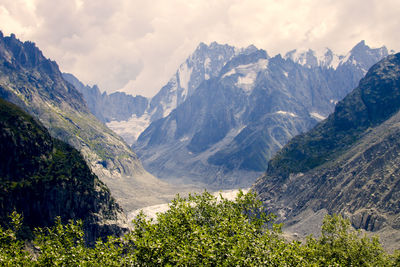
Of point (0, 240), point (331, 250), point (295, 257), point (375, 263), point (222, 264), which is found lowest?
point (375, 263)

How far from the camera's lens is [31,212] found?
196 meters

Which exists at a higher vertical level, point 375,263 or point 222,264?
point 222,264

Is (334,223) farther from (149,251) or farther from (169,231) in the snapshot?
(149,251)

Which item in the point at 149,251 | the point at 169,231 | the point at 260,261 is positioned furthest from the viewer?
the point at 169,231

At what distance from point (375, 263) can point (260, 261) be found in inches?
1645

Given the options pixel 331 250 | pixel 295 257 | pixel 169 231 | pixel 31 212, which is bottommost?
pixel 331 250

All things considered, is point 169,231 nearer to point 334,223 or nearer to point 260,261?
point 260,261

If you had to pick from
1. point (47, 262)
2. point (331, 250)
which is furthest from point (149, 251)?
point (331, 250)

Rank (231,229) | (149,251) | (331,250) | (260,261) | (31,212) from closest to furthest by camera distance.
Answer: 1. (260,261)
2. (149,251)
3. (231,229)
4. (331,250)
5. (31,212)

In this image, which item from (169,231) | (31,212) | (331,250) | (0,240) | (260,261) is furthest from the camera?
(31,212)

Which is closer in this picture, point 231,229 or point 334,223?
point 231,229

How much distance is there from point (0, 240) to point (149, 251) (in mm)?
28833

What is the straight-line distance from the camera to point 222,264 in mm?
42844

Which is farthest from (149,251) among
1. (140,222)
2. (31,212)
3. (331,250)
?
(31,212)
